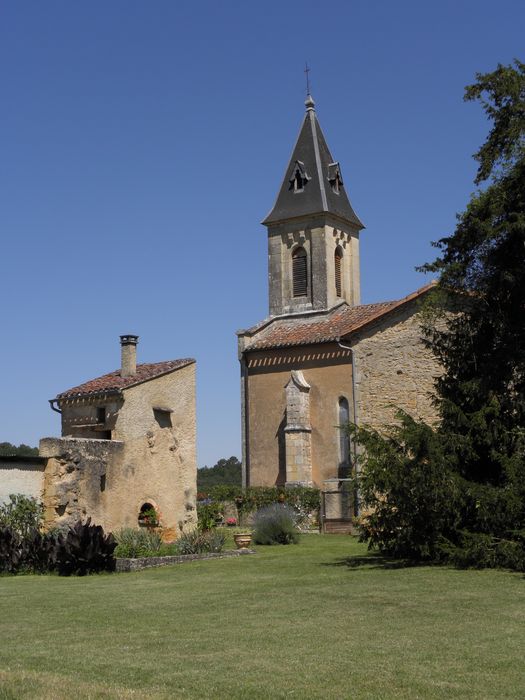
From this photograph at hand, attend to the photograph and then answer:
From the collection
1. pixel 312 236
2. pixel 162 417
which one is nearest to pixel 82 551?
pixel 162 417

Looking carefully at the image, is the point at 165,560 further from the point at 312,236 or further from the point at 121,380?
the point at 312,236

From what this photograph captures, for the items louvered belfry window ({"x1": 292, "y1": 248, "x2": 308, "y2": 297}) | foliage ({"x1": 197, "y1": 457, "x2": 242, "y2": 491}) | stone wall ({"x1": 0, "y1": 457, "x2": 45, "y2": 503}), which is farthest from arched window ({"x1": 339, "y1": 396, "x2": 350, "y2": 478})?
foliage ({"x1": 197, "y1": 457, "x2": 242, "y2": 491})

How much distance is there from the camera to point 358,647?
845 centimetres

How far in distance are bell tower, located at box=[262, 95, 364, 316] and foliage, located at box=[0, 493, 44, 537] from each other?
74.7 ft

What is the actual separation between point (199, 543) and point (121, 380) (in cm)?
695

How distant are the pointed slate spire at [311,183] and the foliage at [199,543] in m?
24.2

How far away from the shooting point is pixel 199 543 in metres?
20.3

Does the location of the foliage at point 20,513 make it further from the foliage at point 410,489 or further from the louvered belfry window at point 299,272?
the louvered belfry window at point 299,272

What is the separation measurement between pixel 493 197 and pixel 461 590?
7528 millimetres

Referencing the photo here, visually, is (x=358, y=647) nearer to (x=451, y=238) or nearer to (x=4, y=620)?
(x=4, y=620)

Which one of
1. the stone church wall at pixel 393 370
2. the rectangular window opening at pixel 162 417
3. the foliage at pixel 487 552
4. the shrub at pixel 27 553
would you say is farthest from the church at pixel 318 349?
the shrub at pixel 27 553

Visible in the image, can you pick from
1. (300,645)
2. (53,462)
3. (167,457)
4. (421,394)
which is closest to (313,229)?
(421,394)

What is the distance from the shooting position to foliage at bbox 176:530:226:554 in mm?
20109

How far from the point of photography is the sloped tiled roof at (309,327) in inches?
1430
